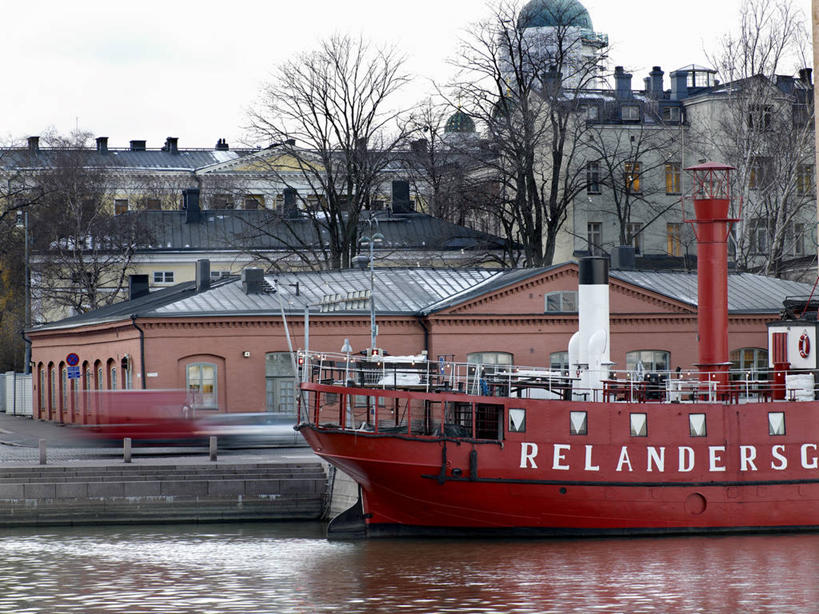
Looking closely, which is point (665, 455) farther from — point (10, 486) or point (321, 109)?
point (321, 109)

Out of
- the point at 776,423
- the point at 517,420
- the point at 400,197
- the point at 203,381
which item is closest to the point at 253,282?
the point at 203,381

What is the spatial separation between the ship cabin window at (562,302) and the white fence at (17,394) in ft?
90.3

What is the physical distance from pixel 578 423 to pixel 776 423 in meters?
4.47

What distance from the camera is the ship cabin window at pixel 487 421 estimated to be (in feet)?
108

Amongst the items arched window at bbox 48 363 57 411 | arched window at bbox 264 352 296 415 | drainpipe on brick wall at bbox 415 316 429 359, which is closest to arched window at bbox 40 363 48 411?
arched window at bbox 48 363 57 411

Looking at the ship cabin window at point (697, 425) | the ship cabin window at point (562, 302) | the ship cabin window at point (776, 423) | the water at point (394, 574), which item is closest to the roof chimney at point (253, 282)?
the ship cabin window at point (562, 302)

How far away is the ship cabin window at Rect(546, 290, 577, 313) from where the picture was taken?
175 feet

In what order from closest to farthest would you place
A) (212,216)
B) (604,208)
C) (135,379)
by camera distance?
1. (135,379)
2. (604,208)
3. (212,216)

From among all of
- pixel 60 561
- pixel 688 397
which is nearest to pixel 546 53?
pixel 688 397

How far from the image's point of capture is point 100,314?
5991cm

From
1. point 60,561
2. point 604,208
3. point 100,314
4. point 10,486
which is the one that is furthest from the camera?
point 604,208

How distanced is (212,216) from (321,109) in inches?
697

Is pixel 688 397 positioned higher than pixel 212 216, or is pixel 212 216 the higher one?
pixel 212 216

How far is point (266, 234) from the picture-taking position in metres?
72.3
